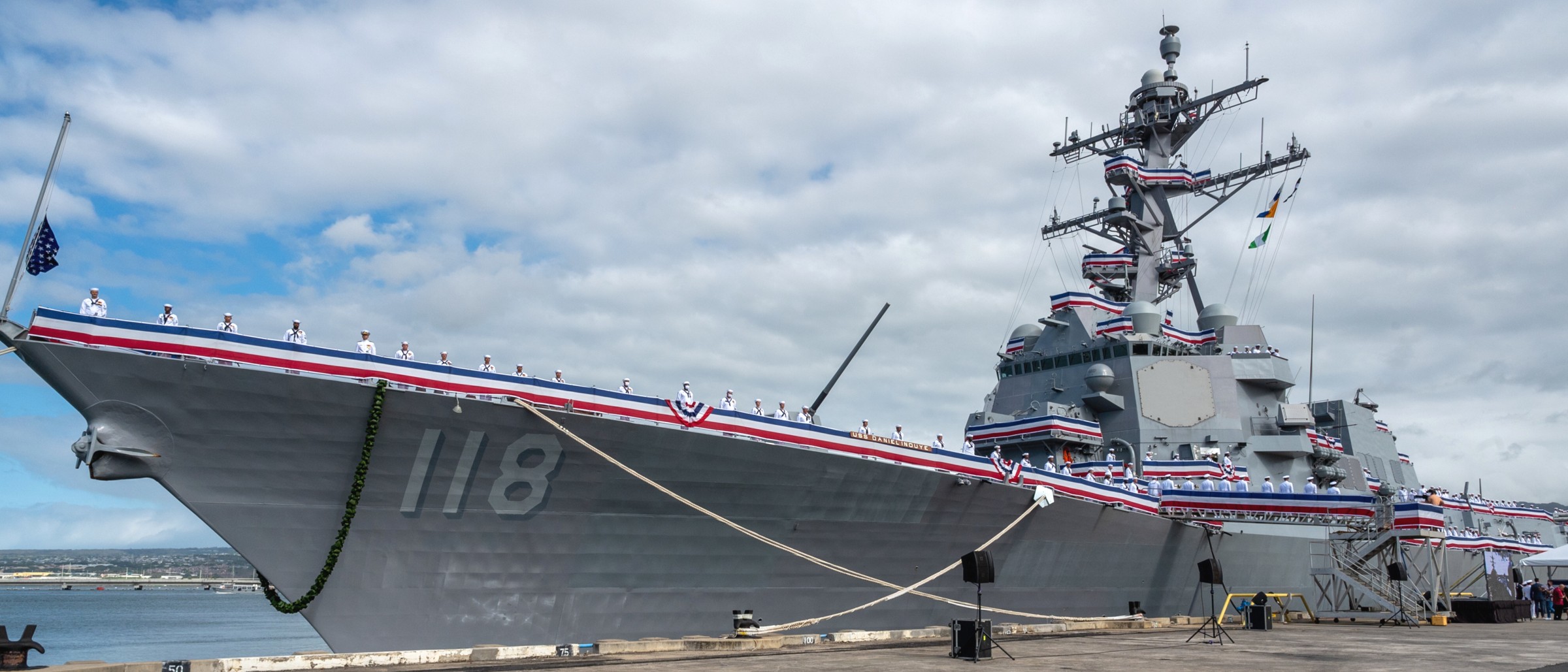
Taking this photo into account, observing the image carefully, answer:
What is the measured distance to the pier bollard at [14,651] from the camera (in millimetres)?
8625

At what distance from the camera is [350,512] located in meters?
11.7

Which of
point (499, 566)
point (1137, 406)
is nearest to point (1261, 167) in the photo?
point (1137, 406)

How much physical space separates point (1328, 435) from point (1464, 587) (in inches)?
298

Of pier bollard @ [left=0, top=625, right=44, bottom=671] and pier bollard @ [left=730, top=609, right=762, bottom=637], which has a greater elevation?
pier bollard @ [left=730, top=609, right=762, bottom=637]

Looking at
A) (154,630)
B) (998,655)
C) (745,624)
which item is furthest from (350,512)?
(154,630)

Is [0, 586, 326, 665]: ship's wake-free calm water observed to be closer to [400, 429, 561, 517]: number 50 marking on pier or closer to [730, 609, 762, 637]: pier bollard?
[400, 429, 561, 517]: number 50 marking on pier

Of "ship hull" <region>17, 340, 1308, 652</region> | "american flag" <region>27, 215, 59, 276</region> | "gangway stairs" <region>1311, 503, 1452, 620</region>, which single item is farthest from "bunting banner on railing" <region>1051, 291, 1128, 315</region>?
"american flag" <region>27, 215, 59, 276</region>

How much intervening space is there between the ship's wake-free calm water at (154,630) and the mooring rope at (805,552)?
682 centimetres

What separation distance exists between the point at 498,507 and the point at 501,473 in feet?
1.59

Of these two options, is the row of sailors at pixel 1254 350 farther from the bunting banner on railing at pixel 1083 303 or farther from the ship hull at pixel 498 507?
the ship hull at pixel 498 507

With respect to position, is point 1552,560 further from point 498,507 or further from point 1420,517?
point 498,507

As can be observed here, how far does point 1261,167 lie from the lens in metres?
33.0

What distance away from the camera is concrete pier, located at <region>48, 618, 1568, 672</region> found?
10.3m

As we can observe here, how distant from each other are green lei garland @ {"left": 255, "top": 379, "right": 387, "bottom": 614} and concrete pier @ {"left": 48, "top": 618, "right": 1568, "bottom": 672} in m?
1.43
